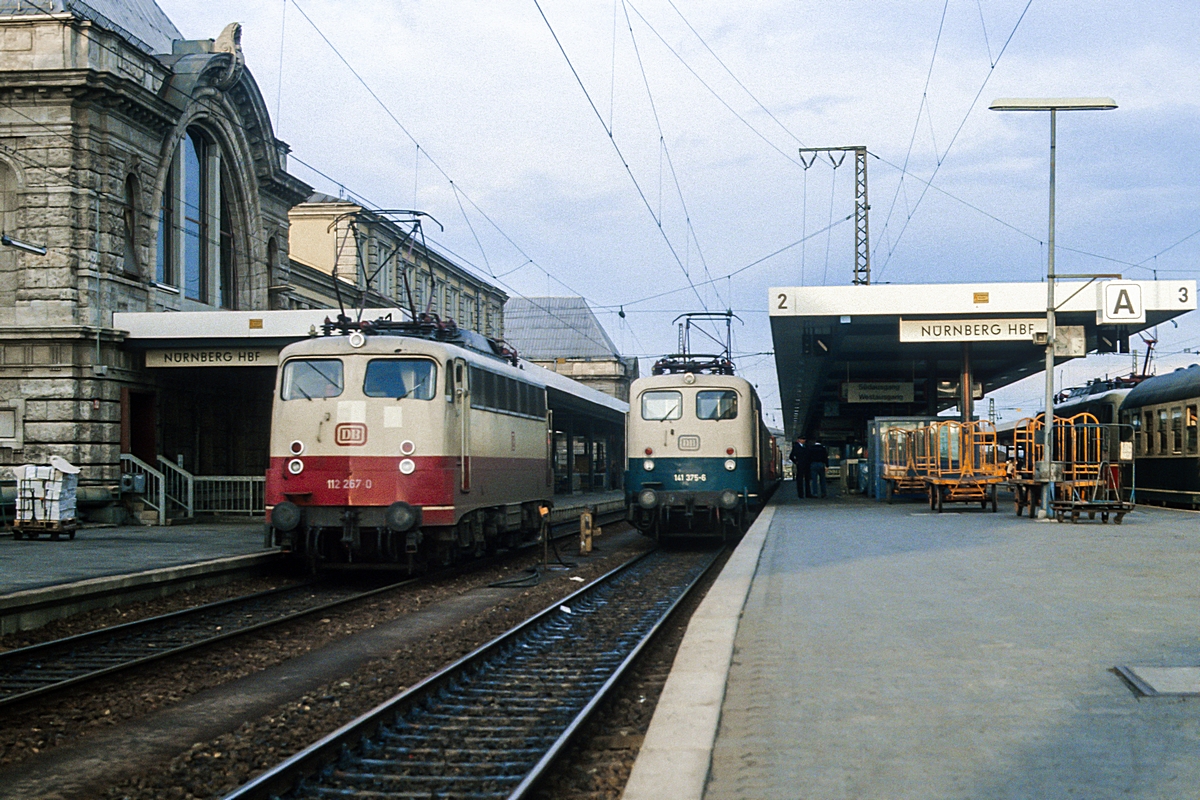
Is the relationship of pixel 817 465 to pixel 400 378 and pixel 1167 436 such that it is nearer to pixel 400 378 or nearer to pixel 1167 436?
pixel 1167 436

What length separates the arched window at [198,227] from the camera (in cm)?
2647

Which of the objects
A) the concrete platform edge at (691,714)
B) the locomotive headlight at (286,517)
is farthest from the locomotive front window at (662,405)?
the concrete platform edge at (691,714)

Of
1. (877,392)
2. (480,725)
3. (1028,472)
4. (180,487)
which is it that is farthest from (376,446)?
(877,392)

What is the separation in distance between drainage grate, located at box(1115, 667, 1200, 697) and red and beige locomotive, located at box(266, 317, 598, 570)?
8.79 meters

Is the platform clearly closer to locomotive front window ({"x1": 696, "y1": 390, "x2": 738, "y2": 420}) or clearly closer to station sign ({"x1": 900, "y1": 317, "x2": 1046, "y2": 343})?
locomotive front window ({"x1": 696, "y1": 390, "x2": 738, "y2": 420})

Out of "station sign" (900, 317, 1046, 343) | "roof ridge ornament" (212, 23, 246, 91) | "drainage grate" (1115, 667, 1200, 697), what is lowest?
"drainage grate" (1115, 667, 1200, 697)

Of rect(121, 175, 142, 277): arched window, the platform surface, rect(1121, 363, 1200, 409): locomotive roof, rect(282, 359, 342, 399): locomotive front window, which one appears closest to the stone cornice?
rect(121, 175, 142, 277): arched window

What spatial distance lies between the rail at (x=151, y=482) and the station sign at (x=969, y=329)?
56.8 ft

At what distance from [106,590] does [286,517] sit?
2.48 m

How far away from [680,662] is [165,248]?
22289mm

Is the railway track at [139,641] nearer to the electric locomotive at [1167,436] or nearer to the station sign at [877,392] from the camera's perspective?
the electric locomotive at [1167,436]

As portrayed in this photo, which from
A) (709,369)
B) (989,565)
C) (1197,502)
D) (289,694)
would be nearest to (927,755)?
(289,694)

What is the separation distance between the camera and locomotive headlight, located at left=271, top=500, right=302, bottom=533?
1379cm

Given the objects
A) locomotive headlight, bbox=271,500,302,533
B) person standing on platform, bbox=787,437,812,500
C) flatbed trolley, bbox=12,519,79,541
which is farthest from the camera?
person standing on platform, bbox=787,437,812,500
